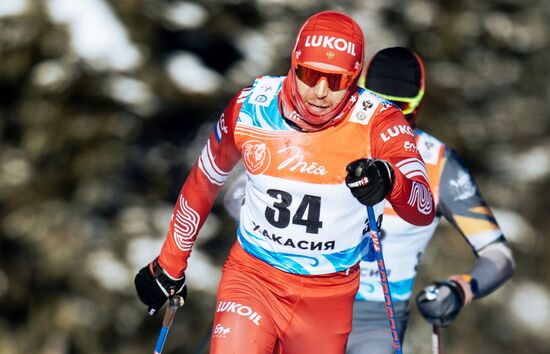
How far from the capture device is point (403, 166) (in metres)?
4.26

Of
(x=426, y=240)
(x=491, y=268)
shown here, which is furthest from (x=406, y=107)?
(x=491, y=268)

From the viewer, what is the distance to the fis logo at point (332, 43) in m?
4.38

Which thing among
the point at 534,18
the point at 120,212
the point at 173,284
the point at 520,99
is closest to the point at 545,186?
the point at 520,99

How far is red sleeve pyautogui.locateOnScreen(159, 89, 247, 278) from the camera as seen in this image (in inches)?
184

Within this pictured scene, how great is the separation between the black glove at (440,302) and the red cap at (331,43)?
1.24 meters

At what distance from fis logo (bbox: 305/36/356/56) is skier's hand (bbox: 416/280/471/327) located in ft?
4.36

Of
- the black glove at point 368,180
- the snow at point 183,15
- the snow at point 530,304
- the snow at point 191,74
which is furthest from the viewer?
the snow at point 530,304

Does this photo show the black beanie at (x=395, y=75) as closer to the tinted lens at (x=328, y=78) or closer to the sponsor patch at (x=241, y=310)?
the tinted lens at (x=328, y=78)

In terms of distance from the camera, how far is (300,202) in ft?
14.4

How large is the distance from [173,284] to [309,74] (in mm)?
1169

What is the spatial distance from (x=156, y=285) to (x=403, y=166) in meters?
1.29

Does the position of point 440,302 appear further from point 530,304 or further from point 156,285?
point 530,304

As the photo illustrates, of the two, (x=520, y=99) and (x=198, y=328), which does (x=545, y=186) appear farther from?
(x=198, y=328)

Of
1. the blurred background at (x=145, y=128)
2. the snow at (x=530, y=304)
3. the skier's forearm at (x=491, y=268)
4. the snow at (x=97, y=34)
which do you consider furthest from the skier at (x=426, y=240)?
the snow at (x=530, y=304)
